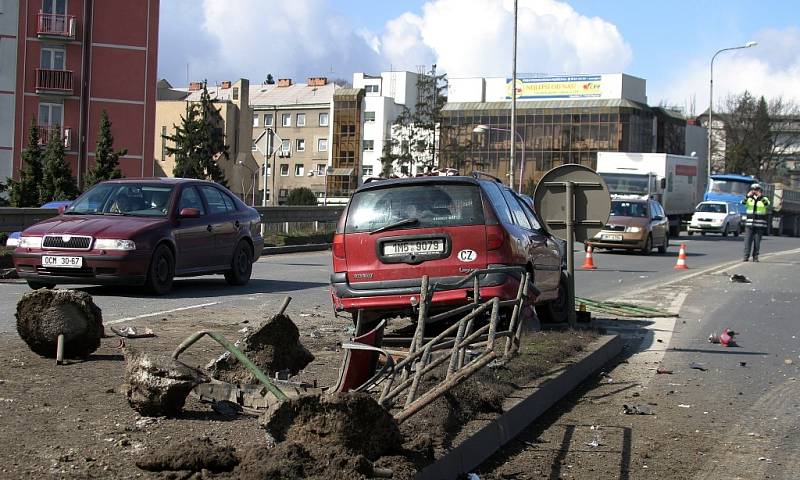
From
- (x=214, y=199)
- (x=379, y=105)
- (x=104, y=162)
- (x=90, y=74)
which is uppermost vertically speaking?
(x=379, y=105)

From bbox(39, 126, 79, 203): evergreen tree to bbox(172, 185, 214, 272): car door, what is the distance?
48.6ft

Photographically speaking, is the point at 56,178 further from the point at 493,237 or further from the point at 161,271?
the point at 493,237

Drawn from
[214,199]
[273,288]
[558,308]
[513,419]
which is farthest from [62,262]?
[513,419]

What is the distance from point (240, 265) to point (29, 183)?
683 inches

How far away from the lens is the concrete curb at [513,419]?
5.40 metres

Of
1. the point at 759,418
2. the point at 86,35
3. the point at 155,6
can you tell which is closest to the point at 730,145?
the point at 155,6

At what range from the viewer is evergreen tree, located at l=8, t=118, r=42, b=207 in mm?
30172

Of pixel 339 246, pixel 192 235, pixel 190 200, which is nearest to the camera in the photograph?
pixel 339 246

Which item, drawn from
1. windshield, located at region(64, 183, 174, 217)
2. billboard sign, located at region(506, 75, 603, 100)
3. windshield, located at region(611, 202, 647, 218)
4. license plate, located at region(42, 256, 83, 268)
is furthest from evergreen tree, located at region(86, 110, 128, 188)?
billboard sign, located at region(506, 75, 603, 100)

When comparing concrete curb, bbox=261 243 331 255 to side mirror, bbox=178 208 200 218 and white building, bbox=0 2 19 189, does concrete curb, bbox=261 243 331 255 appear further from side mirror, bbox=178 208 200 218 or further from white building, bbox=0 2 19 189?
white building, bbox=0 2 19 189

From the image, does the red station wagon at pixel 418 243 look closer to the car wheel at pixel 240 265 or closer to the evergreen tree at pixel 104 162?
the car wheel at pixel 240 265

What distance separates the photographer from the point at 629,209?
32094 millimetres

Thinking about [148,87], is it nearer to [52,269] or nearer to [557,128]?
[52,269]

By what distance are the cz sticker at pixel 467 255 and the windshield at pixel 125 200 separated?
596 centimetres
